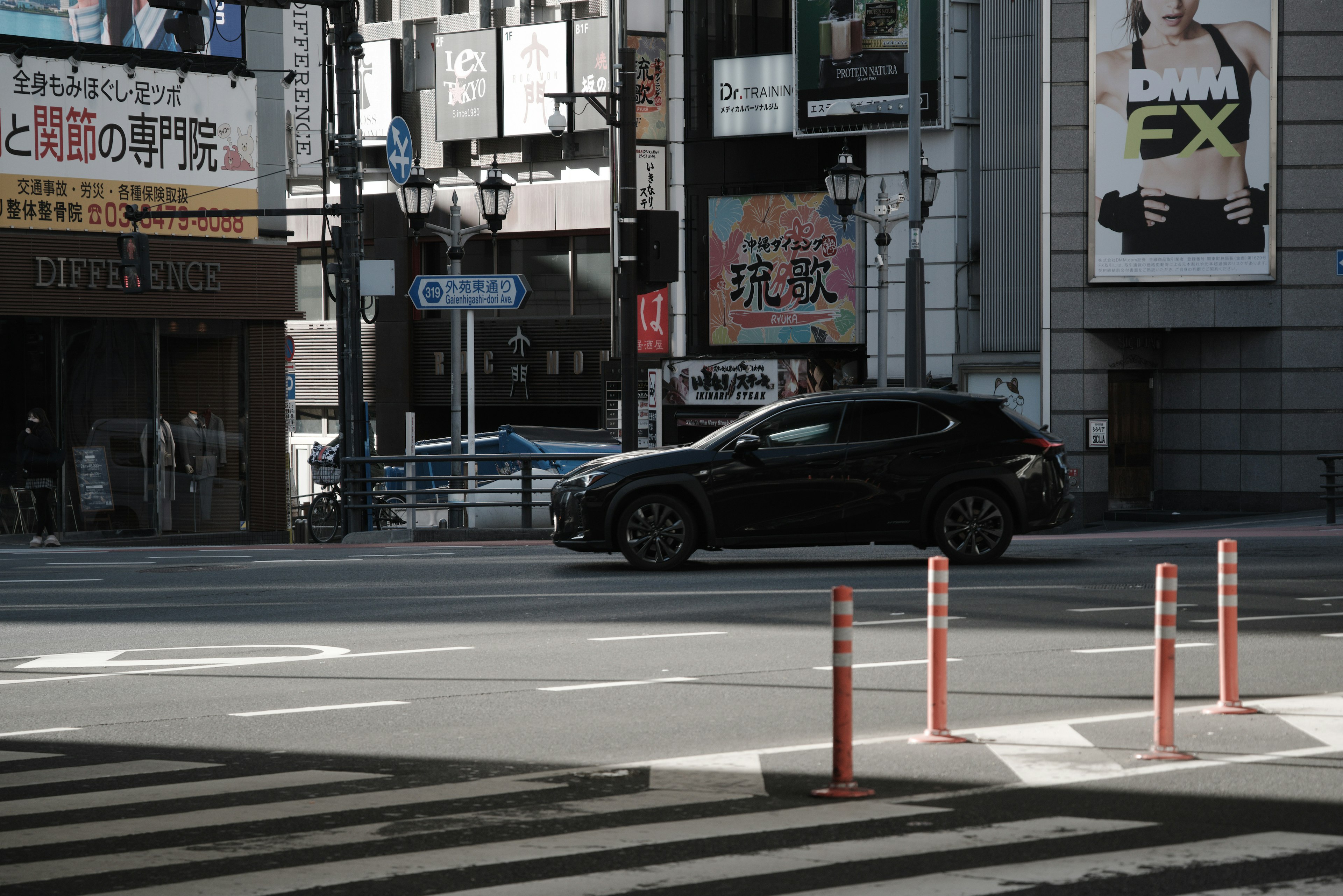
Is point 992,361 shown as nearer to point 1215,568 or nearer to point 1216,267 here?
point 1216,267

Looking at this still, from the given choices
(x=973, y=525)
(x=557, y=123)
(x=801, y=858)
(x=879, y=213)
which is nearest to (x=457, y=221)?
(x=557, y=123)

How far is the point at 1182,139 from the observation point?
97.7 feet

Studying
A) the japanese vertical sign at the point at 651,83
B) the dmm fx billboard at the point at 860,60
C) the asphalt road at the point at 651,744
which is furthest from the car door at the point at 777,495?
the japanese vertical sign at the point at 651,83

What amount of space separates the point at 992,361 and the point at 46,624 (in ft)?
75.4

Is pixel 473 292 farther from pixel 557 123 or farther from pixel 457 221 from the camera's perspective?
pixel 557 123

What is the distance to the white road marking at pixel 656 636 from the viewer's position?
40.7ft

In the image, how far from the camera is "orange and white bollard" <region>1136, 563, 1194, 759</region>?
305 inches

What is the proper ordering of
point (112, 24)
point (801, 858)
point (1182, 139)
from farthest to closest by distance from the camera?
1. point (1182, 139)
2. point (112, 24)
3. point (801, 858)

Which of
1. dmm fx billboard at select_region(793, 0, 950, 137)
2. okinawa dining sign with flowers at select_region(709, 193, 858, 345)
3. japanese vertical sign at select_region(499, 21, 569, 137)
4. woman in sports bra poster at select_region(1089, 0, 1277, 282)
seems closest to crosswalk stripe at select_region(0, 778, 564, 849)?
woman in sports bra poster at select_region(1089, 0, 1277, 282)

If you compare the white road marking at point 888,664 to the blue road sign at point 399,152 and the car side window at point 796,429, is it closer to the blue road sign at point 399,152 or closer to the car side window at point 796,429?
the car side window at point 796,429

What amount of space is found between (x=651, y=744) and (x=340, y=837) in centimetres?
219

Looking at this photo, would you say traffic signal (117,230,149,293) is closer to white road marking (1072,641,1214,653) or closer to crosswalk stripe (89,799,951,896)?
white road marking (1072,641,1214,653)

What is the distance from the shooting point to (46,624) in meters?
14.0

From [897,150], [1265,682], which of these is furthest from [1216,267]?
[1265,682]
